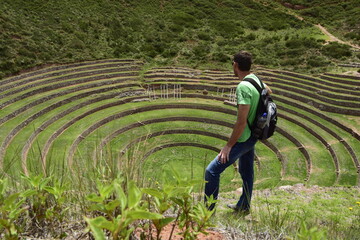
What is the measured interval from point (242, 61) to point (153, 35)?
3168 centimetres

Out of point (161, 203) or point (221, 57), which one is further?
point (221, 57)

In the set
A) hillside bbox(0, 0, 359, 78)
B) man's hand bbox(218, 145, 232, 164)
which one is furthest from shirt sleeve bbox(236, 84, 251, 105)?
hillside bbox(0, 0, 359, 78)

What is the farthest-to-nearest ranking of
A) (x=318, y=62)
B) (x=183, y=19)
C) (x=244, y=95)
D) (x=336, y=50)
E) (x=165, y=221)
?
(x=183, y=19) < (x=336, y=50) < (x=318, y=62) < (x=244, y=95) < (x=165, y=221)

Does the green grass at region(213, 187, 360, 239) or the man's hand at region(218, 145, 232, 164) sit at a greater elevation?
the man's hand at region(218, 145, 232, 164)

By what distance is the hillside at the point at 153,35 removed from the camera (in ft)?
87.9

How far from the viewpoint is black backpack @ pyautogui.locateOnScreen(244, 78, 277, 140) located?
15.2 ft

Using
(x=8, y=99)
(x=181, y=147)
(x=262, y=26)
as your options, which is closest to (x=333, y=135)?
(x=181, y=147)

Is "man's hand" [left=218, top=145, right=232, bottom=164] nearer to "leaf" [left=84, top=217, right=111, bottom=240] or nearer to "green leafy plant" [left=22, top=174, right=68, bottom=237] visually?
"green leafy plant" [left=22, top=174, right=68, bottom=237]

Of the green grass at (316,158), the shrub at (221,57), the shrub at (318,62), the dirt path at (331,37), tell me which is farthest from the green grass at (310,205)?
the dirt path at (331,37)

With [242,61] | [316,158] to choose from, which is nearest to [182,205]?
[242,61]

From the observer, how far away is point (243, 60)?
454cm

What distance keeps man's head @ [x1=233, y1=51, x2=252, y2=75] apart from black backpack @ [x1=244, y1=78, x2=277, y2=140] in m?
0.37

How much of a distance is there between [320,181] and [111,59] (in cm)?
2132

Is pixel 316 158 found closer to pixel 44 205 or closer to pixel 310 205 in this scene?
pixel 310 205
